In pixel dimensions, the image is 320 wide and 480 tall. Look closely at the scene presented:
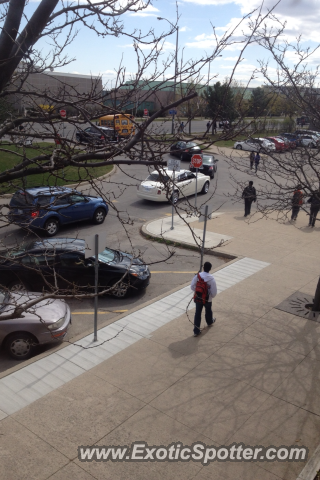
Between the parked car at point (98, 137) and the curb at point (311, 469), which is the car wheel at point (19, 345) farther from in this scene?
the curb at point (311, 469)

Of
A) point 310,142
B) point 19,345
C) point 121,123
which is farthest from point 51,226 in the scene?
point 121,123

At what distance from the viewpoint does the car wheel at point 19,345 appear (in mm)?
7586

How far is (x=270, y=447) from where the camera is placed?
545cm

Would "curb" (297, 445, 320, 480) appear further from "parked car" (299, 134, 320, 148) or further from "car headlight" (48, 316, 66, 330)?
"parked car" (299, 134, 320, 148)

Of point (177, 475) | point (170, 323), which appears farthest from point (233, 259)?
point (177, 475)

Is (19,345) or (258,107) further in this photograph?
(19,345)

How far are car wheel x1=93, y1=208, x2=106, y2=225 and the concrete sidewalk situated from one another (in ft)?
24.2

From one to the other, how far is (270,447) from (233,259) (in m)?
8.18

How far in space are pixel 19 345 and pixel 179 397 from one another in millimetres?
3105

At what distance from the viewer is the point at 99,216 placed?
1655 centimetres

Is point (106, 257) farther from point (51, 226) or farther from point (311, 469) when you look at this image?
point (311, 469)

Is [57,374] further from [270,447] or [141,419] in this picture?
[270,447]

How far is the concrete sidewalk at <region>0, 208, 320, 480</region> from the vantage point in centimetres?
511

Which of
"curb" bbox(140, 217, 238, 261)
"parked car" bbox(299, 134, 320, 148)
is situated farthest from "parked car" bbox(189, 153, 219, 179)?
"parked car" bbox(299, 134, 320, 148)
